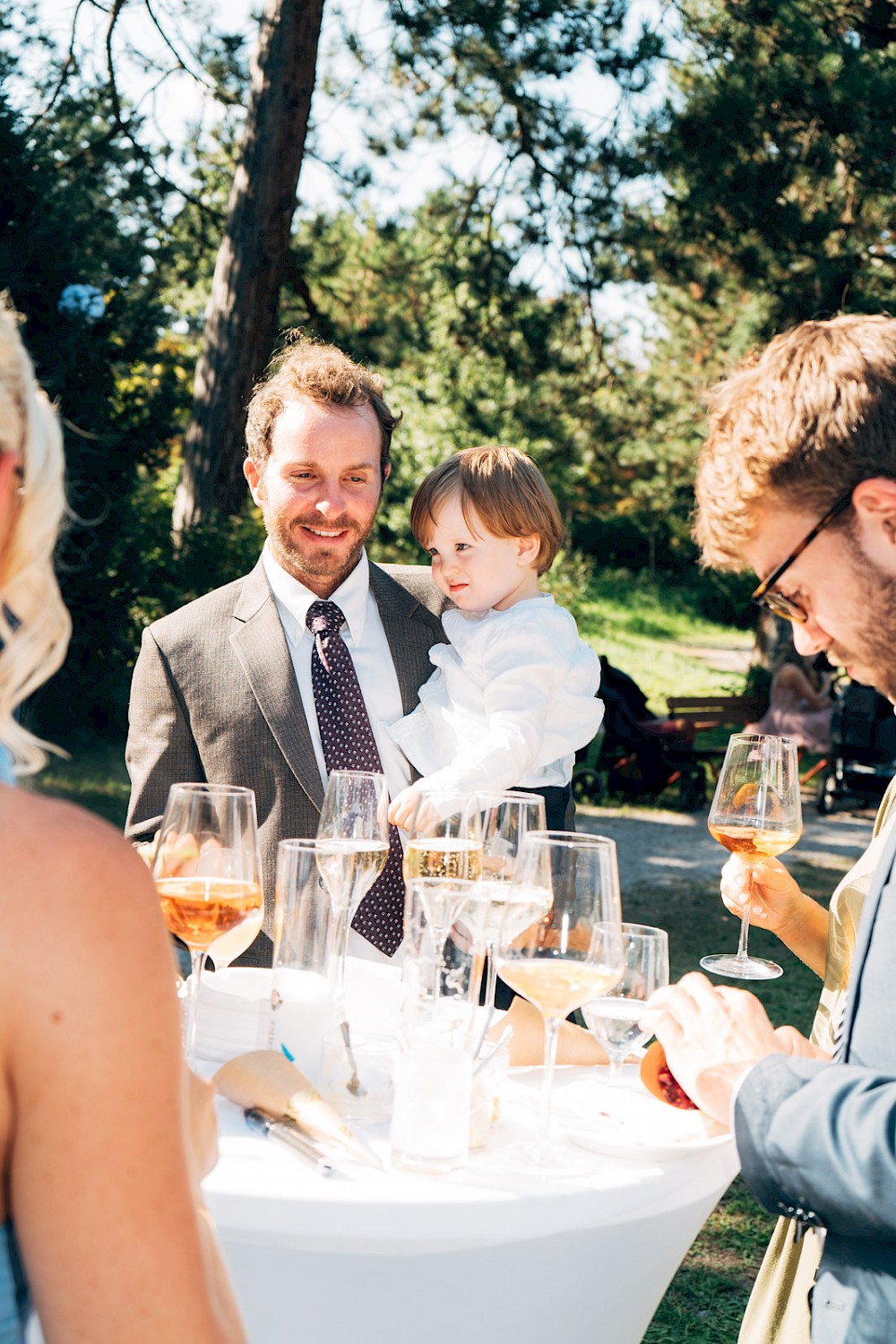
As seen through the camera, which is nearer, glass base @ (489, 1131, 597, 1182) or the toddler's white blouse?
glass base @ (489, 1131, 597, 1182)

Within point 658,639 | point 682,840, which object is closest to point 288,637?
point 682,840

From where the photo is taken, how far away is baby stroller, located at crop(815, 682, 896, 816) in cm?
1169

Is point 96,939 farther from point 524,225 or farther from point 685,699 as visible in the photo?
point 685,699

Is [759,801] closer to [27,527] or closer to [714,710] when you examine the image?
[27,527]

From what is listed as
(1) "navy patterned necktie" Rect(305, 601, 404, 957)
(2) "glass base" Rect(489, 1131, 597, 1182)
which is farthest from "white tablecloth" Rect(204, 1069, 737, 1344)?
(1) "navy patterned necktie" Rect(305, 601, 404, 957)

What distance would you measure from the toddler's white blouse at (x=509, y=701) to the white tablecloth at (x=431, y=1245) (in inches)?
56.3

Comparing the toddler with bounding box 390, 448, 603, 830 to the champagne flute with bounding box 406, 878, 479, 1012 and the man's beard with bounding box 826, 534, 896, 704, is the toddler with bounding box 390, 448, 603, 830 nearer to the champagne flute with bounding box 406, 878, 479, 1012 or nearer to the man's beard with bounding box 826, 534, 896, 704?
the champagne flute with bounding box 406, 878, 479, 1012

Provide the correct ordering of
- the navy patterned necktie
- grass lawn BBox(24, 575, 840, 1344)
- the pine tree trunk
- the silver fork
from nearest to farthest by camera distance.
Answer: the silver fork, the navy patterned necktie, grass lawn BBox(24, 575, 840, 1344), the pine tree trunk

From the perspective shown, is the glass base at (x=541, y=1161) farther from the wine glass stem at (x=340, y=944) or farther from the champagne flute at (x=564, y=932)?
the wine glass stem at (x=340, y=944)

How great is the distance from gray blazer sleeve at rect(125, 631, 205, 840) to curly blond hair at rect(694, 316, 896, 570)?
1753mm

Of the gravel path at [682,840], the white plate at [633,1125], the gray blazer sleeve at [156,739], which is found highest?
the gray blazer sleeve at [156,739]

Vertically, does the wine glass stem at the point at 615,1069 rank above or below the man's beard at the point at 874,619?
below

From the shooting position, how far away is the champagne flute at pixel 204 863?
6.24ft

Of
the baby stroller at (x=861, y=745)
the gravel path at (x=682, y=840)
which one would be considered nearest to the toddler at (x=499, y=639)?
the gravel path at (x=682, y=840)
